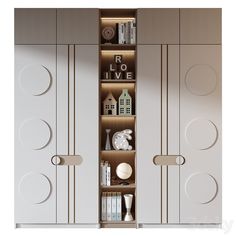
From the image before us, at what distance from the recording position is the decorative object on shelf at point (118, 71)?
15.9ft

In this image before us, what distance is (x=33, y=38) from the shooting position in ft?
15.4

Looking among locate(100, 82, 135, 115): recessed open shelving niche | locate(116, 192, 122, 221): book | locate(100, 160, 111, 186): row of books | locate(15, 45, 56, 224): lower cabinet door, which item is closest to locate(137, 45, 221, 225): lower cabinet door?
locate(116, 192, 122, 221): book

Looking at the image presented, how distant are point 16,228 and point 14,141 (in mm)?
1016

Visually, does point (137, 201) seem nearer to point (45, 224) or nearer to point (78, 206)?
point (78, 206)

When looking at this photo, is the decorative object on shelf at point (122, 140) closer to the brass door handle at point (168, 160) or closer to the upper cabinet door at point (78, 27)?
the brass door handle at point (168, 160)

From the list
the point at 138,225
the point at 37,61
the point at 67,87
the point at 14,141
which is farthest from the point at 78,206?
the point at 37,61

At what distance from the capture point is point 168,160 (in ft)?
15.2

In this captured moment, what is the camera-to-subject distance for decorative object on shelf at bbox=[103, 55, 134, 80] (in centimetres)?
485

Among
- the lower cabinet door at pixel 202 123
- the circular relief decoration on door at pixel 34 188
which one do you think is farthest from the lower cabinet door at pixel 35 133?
the lower cabinet door at pixel 202 123

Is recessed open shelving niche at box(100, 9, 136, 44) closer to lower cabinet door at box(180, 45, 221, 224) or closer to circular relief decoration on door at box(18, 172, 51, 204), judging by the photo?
lower cabinet door at box(180, 45, 221, 224)

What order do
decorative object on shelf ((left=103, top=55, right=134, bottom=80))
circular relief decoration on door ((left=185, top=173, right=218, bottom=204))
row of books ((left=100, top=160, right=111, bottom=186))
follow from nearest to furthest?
circular relief decoration on door ((left=185, top=173, right=218, bottom=204)), row of books ((left=100, top=160, right=111, bottom=186)), decorative object on shelf ((left=103, top=55, right=134, bottom=80))

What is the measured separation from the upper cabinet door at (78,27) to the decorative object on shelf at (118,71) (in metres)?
0.41

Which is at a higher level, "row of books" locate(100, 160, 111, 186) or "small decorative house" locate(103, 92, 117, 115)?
"small decorative house" locate(103, 92, 117, 115)

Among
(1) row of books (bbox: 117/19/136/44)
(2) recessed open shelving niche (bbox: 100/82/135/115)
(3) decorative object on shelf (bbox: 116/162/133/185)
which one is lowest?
(3) decorative object on shelf (bbox: 116/162/133/185)
